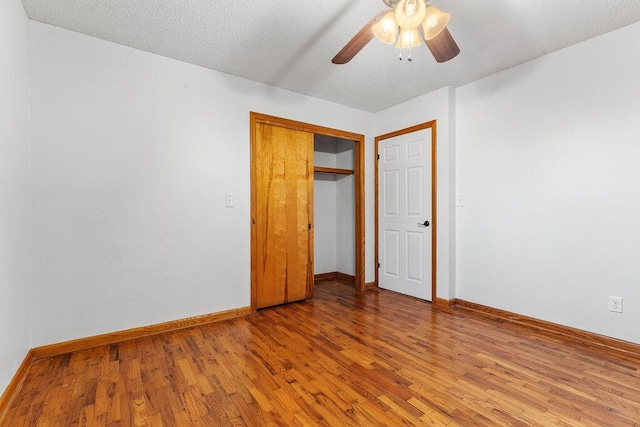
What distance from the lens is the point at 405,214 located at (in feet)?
12.4

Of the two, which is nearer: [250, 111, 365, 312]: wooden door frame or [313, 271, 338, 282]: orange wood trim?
[250, 111, 365, 312]: wooden door frame

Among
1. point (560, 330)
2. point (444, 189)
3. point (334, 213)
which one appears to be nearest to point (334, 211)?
point (334, 213)

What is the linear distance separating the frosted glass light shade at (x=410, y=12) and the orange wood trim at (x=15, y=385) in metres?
3.06

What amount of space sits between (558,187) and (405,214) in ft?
5.16

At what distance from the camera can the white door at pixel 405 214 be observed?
11.6ft

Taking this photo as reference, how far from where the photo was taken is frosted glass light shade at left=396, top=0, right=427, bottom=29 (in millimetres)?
1639

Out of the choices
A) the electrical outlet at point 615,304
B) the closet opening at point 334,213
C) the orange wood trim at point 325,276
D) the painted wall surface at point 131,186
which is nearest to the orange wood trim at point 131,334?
the painted wall surface at point 131,186

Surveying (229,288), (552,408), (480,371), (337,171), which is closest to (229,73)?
(337,171)

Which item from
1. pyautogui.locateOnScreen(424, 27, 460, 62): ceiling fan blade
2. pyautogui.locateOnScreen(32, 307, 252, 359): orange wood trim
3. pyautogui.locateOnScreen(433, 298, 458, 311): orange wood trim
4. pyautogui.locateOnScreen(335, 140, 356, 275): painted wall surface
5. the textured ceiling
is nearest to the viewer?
pyautogui.locateOnScreen(424, 27, 460, 62): ceiling fan blade

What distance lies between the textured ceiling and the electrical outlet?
193cm

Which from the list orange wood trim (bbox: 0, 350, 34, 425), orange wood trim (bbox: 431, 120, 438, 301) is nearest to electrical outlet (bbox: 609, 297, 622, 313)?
orange wood trim (bbox: 431, 120, 438, 301)

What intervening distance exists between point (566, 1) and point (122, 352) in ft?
13.2

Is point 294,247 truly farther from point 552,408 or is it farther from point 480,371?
point 552,408

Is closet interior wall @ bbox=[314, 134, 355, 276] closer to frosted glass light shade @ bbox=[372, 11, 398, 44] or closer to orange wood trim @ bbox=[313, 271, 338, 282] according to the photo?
orange wood trim @ bbox=[313, 271, 338, 282]
